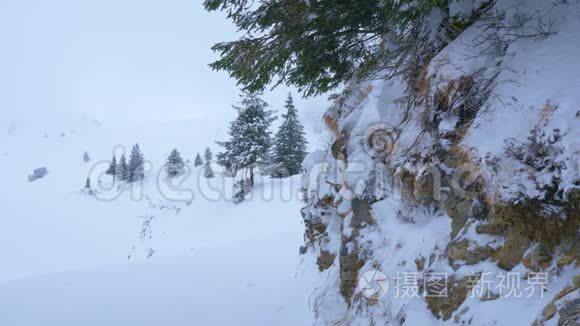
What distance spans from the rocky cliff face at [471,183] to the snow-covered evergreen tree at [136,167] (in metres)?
38.8

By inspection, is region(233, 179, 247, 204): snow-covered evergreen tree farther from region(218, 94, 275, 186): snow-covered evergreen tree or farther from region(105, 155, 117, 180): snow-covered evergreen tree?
region(105, 155, 117, 180): snow-covered evergreen tree

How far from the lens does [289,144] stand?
27.3 m

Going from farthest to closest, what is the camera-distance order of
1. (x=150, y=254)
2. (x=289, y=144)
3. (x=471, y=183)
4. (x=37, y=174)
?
1. (x=37, y=174)
2. (x=289, y=144)
3. (x=150, y=254)
4. (x=471, y=183)

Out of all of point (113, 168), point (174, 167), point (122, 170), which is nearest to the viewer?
point (174, 167)

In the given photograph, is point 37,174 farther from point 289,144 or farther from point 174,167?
point 289,144

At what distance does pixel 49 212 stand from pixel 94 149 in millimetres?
37324

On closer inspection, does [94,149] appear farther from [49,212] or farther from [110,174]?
[49,212]

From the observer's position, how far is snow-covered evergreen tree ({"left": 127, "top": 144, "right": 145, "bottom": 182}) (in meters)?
40.6

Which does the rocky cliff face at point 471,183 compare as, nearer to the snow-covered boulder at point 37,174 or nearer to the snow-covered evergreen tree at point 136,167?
the snow-covered evergreen tree at point 136,167

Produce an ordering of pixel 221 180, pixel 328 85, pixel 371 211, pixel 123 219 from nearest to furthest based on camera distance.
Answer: pixel 371 211
pixel 328 85
pixel 123 219
pixel 221 180

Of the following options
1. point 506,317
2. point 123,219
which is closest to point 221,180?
point 123,219

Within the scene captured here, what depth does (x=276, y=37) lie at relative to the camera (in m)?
5.09

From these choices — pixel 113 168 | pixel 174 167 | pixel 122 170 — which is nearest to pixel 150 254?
pixel 174 167

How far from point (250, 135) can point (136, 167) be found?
25525 mm
